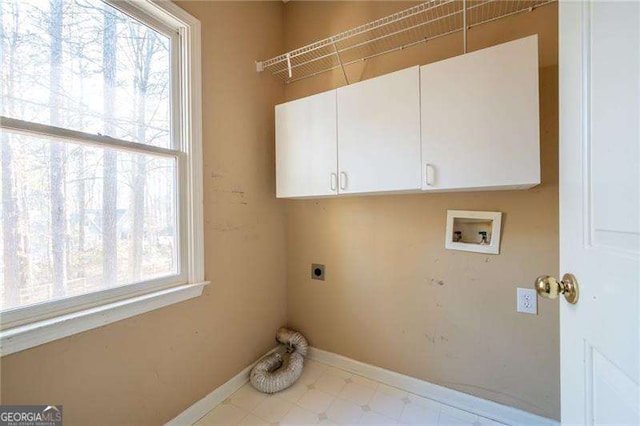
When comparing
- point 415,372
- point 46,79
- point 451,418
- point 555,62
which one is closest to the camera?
point 46,79

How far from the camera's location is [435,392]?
151 centimetres

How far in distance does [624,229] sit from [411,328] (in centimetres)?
131

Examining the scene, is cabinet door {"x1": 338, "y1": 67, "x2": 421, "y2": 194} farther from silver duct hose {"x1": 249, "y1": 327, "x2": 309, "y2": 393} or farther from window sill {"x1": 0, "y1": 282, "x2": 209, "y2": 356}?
silver duct hose {"x1": 249, "y1": 327, "x2": 309, "y2": 393}

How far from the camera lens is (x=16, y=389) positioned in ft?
2.80

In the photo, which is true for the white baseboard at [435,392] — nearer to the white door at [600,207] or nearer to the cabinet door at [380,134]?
the white door at [600,207]

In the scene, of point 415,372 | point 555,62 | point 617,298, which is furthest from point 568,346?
point 555,62

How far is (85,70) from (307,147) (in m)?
1.05

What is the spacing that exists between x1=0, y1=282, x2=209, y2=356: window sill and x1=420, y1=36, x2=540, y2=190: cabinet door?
53.6 inches

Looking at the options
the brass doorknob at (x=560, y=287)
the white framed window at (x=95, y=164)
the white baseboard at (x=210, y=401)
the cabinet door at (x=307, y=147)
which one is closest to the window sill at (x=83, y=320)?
the white framed window at (x=95, y=164)

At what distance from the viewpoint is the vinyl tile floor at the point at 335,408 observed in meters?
1.36

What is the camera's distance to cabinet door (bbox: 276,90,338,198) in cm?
146

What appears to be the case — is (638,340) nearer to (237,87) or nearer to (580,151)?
(580,151)

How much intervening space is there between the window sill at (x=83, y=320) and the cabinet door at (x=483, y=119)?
1.36m

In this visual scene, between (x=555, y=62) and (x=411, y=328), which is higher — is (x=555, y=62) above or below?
above
